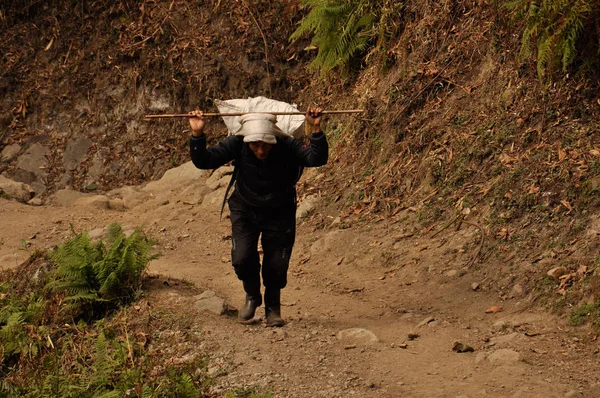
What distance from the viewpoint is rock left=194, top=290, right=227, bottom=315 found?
746cm

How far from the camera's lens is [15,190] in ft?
43.9

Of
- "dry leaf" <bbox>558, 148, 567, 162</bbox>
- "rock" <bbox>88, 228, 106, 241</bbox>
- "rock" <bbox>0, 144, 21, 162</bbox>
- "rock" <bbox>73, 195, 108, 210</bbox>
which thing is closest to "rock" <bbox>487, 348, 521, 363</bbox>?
"dry leaf" <bbox>558, 148, 567, 162</bbox>

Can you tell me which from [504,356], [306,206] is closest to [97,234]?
[306,206]

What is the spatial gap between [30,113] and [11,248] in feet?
14.6

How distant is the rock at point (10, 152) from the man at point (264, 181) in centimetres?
849

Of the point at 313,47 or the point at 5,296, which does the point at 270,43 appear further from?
the point at 5,296

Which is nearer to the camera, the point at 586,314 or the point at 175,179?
the point at 586,314

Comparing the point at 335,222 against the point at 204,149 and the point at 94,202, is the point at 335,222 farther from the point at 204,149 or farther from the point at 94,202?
the point at 94,202

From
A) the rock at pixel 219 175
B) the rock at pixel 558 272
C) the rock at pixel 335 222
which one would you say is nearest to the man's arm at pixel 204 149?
the rock at pixel 558 272

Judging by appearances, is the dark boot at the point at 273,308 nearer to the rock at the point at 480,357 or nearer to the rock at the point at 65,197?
the rock at the point at 480,357

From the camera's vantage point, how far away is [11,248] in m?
11.0

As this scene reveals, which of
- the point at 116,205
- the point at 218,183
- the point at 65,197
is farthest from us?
the point at 65,197

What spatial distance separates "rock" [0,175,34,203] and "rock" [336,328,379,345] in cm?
806

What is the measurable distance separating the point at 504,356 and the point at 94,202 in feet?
27.5
